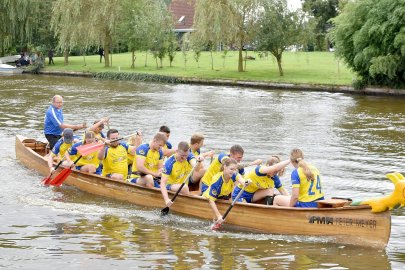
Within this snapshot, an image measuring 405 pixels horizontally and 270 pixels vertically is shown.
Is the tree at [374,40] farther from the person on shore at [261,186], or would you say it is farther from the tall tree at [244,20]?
the person on shore at [261,186]

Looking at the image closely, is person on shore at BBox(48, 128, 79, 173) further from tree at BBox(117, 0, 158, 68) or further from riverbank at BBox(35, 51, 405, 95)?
tree at BBox(117, 0, 158, 68)

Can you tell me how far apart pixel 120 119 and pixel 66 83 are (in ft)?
68.0

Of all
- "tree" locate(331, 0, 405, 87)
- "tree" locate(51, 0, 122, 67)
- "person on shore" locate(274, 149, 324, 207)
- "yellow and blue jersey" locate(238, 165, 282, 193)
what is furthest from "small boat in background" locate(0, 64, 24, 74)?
"person on shore" locate(274, 149, 324, 207)

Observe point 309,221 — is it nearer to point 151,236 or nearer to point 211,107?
point 151,236

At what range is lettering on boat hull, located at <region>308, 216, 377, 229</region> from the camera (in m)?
12.6

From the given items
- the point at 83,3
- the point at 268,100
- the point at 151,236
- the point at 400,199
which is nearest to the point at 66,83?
the point at 83,3

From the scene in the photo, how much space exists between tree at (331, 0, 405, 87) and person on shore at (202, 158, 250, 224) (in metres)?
26.7

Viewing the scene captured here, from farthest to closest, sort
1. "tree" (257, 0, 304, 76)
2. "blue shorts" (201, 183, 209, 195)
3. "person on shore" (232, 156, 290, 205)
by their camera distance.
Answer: "tree" (257, 0, 304, 76) < "blue shorts" (201, 183, 209, 195) < "person on shore" (232, 156, 290, 205)

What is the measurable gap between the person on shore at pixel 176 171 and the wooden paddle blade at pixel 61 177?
333cm

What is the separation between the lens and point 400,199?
11.9m

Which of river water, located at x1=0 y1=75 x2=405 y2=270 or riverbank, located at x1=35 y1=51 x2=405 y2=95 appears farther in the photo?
riverbank, located at x1=35 y1=51 x2=405 y2=95

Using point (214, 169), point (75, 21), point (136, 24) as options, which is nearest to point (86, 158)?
point (214, 169)

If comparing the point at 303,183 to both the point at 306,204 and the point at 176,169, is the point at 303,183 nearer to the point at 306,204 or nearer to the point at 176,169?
the point at 306,204

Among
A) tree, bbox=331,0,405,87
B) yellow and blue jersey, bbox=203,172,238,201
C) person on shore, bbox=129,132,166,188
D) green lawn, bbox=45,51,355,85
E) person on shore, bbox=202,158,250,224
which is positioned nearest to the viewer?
person on shore, bbox=202,158,250,224
